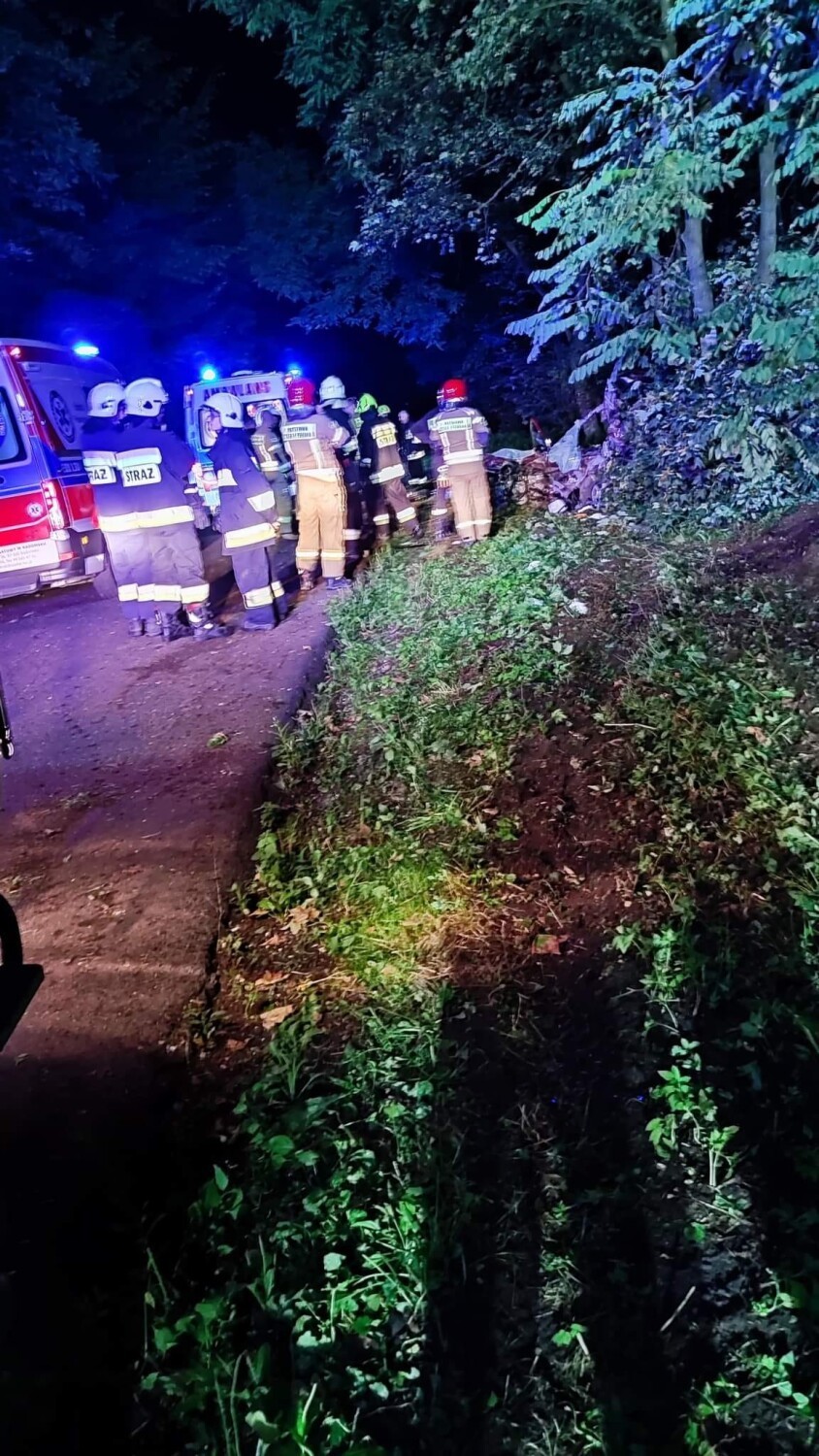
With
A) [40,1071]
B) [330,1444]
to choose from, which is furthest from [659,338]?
[330,1444]

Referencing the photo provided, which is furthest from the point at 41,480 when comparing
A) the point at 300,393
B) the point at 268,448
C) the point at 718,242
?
the point at 718,242

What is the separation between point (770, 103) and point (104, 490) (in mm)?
5910

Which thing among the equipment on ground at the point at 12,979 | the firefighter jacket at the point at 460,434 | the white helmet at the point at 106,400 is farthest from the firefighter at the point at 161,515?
the equipment on ground at the point at 12,979

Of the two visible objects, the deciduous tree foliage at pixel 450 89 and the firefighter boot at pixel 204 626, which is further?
the deciduous tree foliage at pixel 450 89

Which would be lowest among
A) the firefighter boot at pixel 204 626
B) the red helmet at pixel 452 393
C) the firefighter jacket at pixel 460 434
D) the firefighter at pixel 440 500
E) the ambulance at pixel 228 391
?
the firefighter boot at pixel 204 626

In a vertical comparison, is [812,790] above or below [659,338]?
below

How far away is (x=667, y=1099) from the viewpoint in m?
2.48

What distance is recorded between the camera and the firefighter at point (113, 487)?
21.5ft

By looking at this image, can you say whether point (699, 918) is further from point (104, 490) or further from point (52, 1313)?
point (104, 490)

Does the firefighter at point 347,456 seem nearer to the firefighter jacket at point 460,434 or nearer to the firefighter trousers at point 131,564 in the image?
the firefighter jacket at point 460,434

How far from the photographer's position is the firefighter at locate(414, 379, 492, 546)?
8.11 m

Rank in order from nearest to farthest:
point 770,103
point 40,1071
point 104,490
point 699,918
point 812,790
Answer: point 40,1071
point 699,918
point 812,790
point 770,103
point 104,490

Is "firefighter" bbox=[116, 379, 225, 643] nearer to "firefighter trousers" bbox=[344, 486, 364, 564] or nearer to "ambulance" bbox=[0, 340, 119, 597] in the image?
"ambulance" bbox=[0, 340, 119, 597]

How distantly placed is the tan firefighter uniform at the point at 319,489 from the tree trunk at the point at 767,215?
407 centimetres
